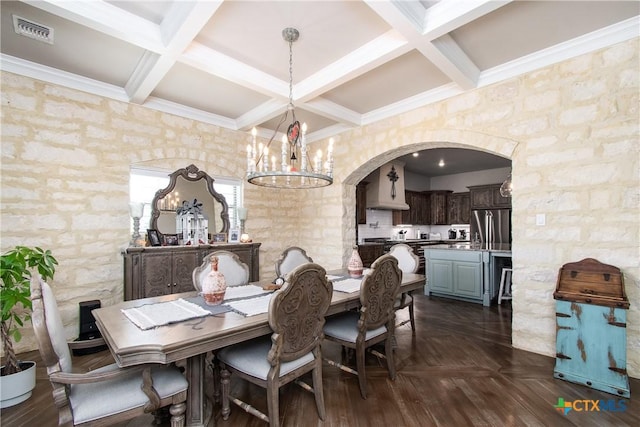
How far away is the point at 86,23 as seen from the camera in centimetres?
213

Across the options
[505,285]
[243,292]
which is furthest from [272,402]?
[505,285]

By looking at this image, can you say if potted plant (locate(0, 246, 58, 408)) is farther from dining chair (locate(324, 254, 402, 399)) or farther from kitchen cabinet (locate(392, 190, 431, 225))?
kitchen cabinet (locate(392, 190, 431, 225))

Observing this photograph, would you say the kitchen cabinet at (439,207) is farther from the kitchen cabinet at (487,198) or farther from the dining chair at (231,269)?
the dining chair at (231,269)

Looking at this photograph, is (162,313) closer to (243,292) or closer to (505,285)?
(243,292)

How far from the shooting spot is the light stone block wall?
8.11 ft

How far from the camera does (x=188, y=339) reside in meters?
1.44

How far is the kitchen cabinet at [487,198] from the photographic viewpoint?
695cm

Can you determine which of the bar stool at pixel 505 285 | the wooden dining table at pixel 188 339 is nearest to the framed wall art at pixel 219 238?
the wooden dining table at pixel 188 339

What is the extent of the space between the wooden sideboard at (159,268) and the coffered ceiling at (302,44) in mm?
1822

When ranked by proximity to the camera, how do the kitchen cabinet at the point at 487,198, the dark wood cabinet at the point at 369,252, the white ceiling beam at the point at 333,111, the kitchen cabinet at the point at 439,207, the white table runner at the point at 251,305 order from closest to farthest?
the white table runner at the point at 251,305 < the white ceiling beam at the point at 333,111 < the dark wood cabinet at the point at 369,252 < the kitchen cabinet at the point at 487,198 < the kitchen cabinet at the point at 439,207

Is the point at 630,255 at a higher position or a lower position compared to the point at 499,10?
lower

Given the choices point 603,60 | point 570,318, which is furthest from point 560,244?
point 603,60

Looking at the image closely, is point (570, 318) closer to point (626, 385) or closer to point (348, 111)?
point (626, 385)

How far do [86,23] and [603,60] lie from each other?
13.6ft
